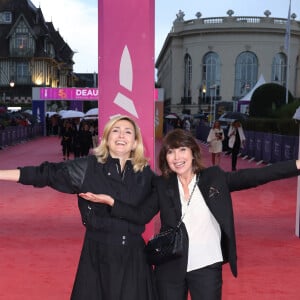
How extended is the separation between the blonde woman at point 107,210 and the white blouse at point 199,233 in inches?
11.7

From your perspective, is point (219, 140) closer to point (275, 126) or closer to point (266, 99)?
point (275, 126)

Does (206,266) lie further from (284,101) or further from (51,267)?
(284,101)

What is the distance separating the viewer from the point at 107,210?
3.03 metres

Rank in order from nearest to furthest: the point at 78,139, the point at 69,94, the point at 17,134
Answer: the point at 78,139 → the point at 17,134 → the point at 69,94

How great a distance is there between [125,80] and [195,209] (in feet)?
7.25

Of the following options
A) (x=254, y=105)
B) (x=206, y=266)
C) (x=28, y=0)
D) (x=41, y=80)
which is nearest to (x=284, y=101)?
(x=254, y=105)

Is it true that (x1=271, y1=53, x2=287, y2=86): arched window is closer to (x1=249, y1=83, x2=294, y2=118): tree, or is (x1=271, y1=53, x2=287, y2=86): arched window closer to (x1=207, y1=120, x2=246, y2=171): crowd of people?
(x1=249, y1=83, x2=294, y2=118): tree

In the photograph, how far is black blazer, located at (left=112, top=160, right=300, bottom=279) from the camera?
117 inches

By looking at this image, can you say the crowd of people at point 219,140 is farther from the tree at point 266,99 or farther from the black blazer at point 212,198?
the tree at point 266,99

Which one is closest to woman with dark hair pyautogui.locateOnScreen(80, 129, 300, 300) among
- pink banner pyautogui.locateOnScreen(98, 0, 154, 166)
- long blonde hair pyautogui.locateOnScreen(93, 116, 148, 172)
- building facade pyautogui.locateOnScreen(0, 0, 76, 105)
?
long blonde hair pyautogui.locateOnScreen(93, 116, 148, 172)

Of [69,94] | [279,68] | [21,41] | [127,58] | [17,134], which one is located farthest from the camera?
[279,68]

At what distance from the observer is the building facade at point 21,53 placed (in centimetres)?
5909

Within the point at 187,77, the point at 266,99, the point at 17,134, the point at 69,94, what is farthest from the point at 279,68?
the point at 17,134

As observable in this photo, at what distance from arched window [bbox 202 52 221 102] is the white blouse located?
2731 inches
